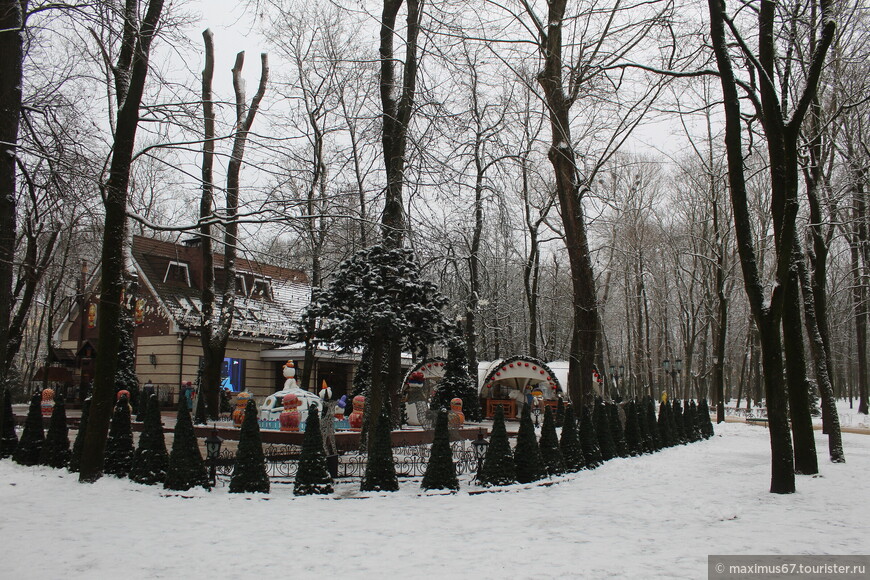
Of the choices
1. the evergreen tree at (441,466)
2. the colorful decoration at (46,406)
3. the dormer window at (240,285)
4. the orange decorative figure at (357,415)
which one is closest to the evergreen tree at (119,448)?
the evergreen tree at (441,466)

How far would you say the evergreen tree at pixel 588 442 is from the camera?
12.0 metres

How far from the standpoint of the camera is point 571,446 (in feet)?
37.8

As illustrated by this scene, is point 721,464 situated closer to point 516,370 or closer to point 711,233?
point 516,370

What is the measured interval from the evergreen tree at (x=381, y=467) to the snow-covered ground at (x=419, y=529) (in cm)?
25

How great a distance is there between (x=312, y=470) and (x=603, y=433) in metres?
6.65

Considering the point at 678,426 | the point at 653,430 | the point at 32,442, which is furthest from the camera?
the point at 678,426

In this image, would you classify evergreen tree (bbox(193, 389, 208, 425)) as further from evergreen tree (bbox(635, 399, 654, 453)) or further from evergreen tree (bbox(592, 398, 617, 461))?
evergreen tree (bbox(635, 399, 654, 453))

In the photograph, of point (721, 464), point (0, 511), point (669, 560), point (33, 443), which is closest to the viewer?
point (669, 560)

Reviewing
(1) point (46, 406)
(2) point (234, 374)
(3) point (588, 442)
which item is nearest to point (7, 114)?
(3) point (588, 442)

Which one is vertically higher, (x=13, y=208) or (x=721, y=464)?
(x=13, y=208)

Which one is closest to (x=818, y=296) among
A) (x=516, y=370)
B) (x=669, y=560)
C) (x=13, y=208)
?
(x=516, y=370)

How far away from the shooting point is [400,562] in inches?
231

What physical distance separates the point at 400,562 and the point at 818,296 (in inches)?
643

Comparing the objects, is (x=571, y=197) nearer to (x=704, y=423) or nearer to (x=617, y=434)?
(x=617, y=434)
